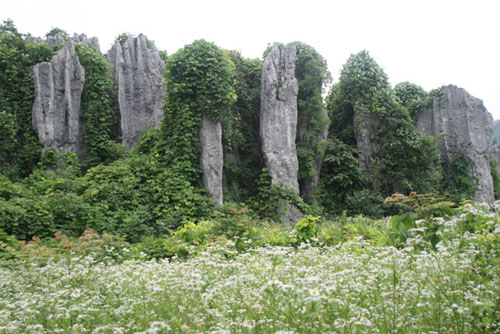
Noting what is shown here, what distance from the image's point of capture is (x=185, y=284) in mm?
3350

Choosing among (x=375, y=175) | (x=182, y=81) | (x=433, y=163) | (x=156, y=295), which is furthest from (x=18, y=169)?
(x=433, y=163)

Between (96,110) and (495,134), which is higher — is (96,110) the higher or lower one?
the lower one

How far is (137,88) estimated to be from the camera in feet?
57.0

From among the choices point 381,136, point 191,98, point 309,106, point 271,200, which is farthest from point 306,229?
point 381,136

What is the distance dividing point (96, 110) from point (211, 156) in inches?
245

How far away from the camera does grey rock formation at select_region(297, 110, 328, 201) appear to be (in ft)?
51.0

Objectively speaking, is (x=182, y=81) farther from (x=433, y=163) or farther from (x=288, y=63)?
(x=433, y=163)

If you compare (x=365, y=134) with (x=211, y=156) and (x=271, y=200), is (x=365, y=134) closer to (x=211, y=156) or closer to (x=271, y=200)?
(x=271, y=200)

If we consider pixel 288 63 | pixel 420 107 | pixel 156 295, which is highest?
pixel 288 63

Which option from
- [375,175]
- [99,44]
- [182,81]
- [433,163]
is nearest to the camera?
Answer: [182,81]

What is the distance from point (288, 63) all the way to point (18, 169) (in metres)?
11.3

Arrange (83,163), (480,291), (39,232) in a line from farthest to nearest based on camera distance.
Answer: (83,163) < (39,232) < (480,291)

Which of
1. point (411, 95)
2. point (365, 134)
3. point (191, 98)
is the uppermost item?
point (411, 95)

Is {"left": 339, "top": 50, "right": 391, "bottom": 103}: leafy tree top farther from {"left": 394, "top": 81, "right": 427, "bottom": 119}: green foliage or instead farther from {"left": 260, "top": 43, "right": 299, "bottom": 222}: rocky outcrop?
{"left": 260, "top": 43, "right": 299, "bottom": 222}: rocky outcrop
